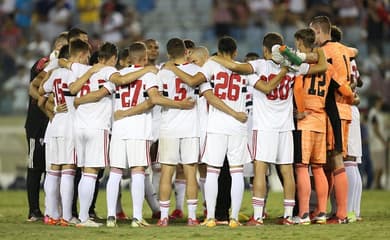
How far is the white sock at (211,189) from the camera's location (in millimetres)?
13516

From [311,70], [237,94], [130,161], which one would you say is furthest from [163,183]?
[311,70]

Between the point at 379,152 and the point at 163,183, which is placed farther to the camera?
the point at 379,152

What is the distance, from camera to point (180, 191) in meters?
15.4

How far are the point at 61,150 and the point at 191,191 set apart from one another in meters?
1.79

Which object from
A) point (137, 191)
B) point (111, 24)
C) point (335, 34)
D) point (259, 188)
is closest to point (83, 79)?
point (137, 191)

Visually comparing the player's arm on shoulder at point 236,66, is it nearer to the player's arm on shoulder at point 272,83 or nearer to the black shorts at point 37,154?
the player's arm on shoulder at point 272,83

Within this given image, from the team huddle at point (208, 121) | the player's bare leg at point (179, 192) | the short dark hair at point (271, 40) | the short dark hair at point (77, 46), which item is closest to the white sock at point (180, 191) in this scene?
the player's bare leg at point (179, 192)

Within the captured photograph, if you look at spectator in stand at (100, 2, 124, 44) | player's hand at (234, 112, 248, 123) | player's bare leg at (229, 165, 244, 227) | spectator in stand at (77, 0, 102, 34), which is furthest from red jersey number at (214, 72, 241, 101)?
spectator in stand at (77, 0, 102, 34)

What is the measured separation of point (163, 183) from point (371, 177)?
36.1 feet

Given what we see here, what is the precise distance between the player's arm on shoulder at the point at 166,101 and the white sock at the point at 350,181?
2.36m

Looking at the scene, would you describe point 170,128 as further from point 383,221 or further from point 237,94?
point 383,221

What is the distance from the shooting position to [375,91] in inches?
981

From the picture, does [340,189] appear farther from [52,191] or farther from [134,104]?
[52,191]

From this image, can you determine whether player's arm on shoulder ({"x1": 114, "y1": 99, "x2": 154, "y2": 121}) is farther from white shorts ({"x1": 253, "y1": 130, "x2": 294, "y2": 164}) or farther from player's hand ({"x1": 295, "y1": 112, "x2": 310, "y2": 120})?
player's hand ({"x1": 295, "y1": 112, "x2": 310, "y2": 120})
